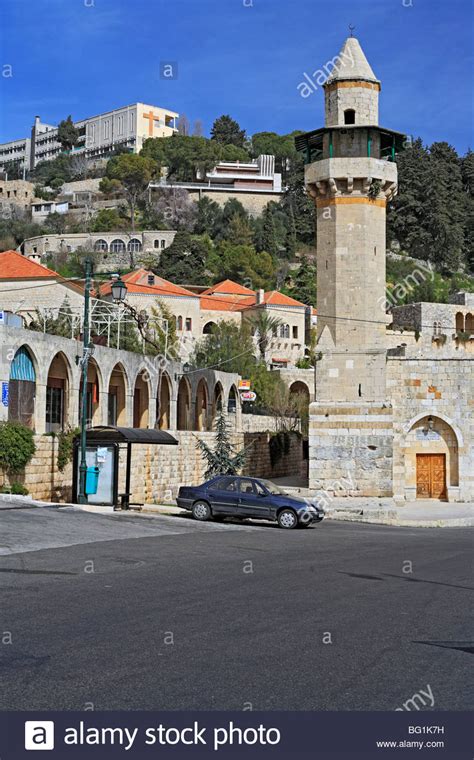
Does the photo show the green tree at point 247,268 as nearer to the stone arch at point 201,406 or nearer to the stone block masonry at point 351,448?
the stone arch at point 201,406

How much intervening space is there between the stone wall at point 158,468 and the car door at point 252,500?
18.3ft

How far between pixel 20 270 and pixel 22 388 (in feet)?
95.1

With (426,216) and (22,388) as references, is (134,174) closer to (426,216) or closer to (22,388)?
(426,216)

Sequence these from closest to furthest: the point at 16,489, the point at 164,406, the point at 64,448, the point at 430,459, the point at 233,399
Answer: the point at 16,489
the point at 64,448
the point at 430,459
the point at 164,406
the point at 233,399

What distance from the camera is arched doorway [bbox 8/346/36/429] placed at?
25.8m

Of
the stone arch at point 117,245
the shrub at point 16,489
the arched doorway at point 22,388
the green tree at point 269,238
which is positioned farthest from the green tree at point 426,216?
the shrub at point 16,489

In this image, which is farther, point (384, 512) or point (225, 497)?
point (384, 512)

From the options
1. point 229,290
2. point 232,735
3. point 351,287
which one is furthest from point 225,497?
point 229,290

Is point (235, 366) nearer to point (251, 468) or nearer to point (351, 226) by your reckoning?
point (251, 468)

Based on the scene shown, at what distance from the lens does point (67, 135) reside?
187 metres

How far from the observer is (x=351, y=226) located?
3278 centimetres

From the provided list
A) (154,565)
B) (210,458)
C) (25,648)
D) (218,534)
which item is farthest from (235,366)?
(25,648)

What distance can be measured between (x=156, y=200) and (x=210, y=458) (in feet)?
357

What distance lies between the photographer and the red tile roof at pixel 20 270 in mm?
53219
